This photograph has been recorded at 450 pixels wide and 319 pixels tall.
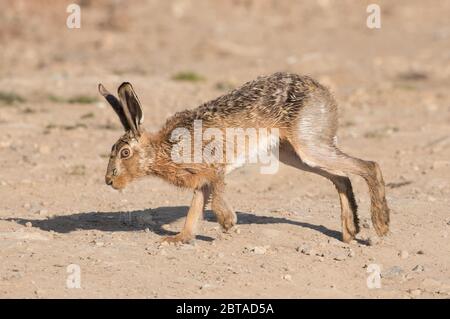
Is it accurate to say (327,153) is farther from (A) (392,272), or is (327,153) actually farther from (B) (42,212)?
(B) (42,212)

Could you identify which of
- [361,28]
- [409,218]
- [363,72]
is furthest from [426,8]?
[409,218]

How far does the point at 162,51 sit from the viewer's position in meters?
21.8

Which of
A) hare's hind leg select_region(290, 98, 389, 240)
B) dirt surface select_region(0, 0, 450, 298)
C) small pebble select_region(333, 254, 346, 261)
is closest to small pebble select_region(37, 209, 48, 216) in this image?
dirt surface select_region(0, 0, 450, 298)

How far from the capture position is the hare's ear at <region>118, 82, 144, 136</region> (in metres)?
8.05

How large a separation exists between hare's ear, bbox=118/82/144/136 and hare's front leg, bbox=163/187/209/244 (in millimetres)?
757

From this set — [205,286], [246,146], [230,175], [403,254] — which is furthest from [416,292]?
[230,175]

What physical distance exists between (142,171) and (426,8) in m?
19.0

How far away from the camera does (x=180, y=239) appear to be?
831 centimetres

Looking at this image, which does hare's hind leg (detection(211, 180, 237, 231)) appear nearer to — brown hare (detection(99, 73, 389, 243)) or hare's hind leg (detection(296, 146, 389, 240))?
brown hare (detection(99, 73, 389, 243))

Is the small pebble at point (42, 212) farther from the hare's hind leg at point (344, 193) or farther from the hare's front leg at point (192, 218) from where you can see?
the hare's hind leg at point (344, 193)

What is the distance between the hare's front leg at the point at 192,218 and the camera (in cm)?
833

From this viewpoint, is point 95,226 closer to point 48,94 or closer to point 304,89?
point 304,89

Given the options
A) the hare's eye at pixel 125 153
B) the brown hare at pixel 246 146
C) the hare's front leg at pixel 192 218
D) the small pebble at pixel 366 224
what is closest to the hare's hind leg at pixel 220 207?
the brown hare at pixel 246 146

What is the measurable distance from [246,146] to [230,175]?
2924mm
